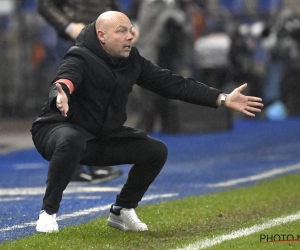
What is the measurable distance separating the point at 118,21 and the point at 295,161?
6.42m

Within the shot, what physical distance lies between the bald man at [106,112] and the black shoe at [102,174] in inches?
122

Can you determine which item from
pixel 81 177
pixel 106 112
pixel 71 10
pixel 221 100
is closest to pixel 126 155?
pixel 106 112

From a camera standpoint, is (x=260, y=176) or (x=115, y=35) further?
(x=260, y=176)

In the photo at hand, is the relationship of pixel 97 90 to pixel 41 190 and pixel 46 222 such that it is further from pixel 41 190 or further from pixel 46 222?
pixel 41 190

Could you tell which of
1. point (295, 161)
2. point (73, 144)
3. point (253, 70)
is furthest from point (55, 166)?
point (253, 70)

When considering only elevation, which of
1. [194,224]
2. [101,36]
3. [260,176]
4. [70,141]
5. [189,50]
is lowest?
[189,50]

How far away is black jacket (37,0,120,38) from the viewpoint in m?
11.1

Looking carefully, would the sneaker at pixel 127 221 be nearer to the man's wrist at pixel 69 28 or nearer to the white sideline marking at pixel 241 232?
the white sideline marking at pixel 241 232

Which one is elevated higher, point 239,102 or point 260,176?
point 239,102

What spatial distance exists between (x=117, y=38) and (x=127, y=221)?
4.48 ft

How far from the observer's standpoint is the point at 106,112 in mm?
7840

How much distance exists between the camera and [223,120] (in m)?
18.7

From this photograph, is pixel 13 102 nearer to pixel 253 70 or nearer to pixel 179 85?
pixel 253 70

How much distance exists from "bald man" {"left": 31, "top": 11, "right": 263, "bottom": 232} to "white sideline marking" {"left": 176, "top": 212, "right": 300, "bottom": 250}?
713mm
